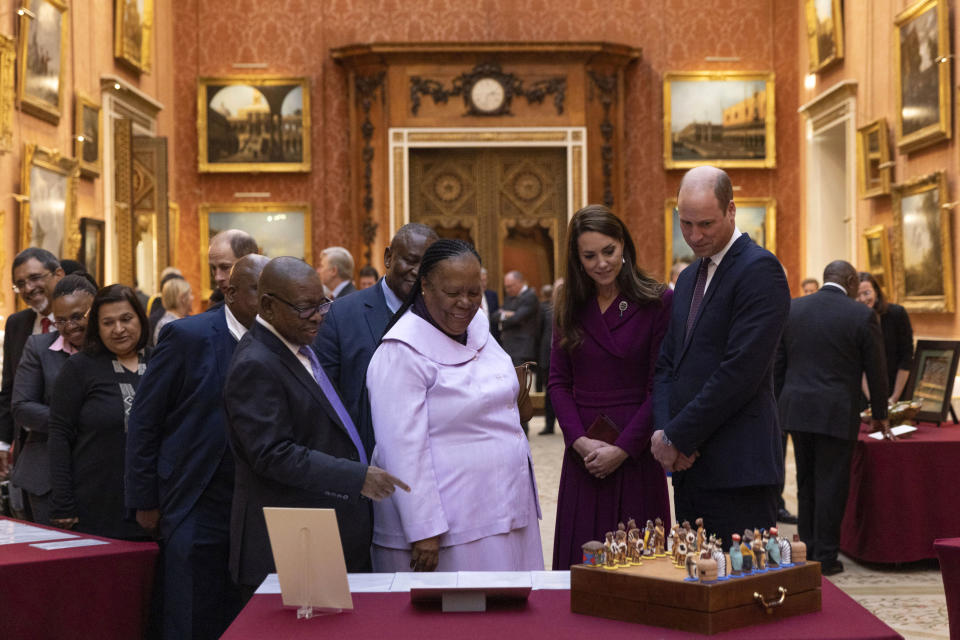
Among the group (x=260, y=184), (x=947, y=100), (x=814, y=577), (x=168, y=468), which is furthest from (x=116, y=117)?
(x=814, y=577)

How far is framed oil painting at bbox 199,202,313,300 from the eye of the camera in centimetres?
1891

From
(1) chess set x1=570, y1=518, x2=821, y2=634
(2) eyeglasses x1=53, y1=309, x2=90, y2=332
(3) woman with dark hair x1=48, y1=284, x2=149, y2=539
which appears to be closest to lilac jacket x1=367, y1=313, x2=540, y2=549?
(1) chess set x1=570, y1=518, x2=821, y2=634

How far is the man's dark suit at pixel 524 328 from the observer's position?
15.6 metres

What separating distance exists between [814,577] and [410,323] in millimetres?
1517

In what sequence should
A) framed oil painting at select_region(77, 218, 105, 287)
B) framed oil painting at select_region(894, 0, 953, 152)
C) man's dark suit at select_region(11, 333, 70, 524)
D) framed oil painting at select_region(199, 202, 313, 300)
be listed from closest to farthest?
man's dark suit at select_region(11, 333, 70, 524), framed oil painting at select_region(894, 0, 953, 152), framed oil painting at select_region(77, 218, 105, 287), framed oil painting at select_region(199, 202, 313, 300)

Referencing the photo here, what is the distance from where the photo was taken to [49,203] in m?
11.8

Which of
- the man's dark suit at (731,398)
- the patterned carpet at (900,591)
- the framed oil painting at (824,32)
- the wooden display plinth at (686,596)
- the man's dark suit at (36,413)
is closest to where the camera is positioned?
the wooden display plinth at (686,596)

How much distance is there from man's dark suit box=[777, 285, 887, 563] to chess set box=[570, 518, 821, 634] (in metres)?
4.99

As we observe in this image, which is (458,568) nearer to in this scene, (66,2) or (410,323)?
(410,323)

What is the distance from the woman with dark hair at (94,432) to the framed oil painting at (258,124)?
562 inches

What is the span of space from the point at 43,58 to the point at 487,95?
27.3 ft

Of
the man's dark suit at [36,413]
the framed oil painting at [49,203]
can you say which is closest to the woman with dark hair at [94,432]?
the man's dark suit at [36,413]

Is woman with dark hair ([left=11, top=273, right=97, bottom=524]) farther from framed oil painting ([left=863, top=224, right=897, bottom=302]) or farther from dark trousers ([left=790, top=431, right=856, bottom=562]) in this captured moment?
framed oil painting ([left=863, top=224, right=897, bottom=302])

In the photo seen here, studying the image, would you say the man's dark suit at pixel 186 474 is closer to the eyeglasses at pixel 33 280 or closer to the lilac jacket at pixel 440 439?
the lilac jacket at pixel 440 439
